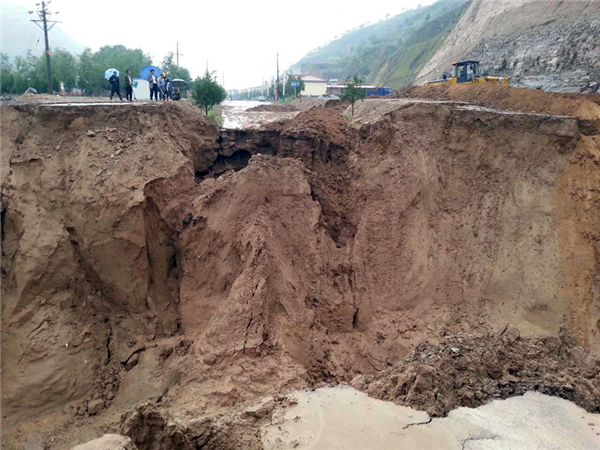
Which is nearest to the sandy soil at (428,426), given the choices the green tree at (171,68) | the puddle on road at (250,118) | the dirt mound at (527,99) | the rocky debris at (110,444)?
the rocky debris at (110,444)

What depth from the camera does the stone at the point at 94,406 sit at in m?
9.02

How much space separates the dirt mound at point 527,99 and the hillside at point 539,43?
391 cm

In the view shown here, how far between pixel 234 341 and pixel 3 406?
189 inches

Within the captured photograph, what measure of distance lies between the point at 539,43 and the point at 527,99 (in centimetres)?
1167

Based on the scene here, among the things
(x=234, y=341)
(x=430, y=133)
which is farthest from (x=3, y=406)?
(x=430, y=133)

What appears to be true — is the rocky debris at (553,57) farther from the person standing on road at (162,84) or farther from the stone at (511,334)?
the person standing on road at (162,84)

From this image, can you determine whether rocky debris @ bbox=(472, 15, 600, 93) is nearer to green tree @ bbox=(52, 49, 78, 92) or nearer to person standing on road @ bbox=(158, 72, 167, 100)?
person standing on road @ bbox=(158, 72, 167, 100)

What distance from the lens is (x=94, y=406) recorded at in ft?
29.7

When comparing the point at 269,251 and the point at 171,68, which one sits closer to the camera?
the point at 269,251

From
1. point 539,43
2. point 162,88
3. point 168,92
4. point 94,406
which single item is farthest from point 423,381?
point 539,43

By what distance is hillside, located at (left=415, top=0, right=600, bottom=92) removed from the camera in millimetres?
19125

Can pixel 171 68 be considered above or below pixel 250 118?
above

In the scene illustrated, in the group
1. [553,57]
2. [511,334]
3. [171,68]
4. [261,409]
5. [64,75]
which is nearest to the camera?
[261,409]

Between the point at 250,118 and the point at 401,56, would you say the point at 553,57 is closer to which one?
the point at 250,118
